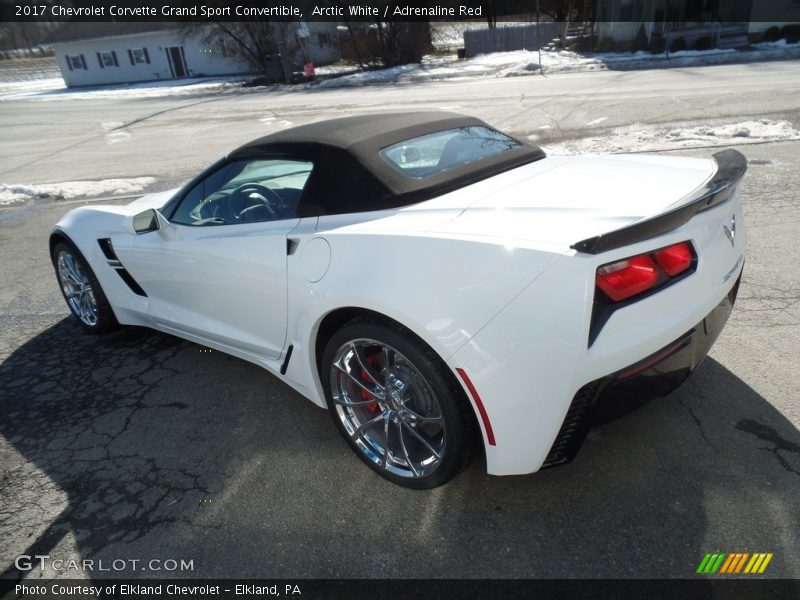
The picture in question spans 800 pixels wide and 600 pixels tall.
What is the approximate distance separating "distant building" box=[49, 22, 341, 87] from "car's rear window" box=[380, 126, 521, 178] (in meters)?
40.4

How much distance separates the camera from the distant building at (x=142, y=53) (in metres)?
41.4

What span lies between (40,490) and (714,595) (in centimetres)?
282

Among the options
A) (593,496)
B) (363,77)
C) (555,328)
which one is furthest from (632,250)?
(363,77)

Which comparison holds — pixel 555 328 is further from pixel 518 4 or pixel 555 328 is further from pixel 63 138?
pixel 518 4

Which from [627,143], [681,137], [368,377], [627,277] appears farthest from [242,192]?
[681,137]

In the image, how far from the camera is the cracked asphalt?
2078 millimetres

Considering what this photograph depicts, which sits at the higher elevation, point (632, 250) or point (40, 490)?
point (632, 250)

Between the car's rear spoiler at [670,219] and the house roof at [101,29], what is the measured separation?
151 feet

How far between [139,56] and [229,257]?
4990 cm

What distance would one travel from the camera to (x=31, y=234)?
6883 mm

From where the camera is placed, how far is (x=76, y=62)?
4588 centimetres

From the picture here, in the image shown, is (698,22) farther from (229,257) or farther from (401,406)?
(401,406)

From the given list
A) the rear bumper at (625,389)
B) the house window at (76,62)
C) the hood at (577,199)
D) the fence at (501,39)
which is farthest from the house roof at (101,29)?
the rear bumper at (625,389)

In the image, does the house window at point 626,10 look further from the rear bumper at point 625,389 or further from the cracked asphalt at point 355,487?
the rear bumper at point 625,389
